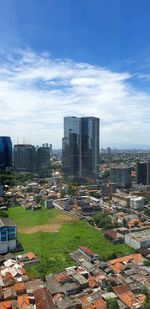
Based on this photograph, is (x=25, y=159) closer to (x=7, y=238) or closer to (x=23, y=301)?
(x=7, y=238)

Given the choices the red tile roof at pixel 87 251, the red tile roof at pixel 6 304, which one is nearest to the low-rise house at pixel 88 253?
the red tile roof at pixel 87 251

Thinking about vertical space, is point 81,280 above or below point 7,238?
below

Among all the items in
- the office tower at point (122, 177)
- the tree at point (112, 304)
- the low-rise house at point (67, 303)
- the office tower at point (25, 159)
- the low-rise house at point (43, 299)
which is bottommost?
the low-rise house at point (67, 303)

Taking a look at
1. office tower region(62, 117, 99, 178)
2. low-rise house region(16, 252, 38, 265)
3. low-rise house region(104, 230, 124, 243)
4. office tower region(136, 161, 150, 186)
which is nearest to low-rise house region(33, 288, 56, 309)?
low-rise house region(16, 252, 38, 265)

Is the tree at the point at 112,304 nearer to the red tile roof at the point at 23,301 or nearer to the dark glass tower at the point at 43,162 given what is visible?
the red tile roof at the point at 23,301

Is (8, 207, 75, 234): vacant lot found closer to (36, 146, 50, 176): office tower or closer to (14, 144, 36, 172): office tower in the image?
(36, 146, 50, 176): office tower

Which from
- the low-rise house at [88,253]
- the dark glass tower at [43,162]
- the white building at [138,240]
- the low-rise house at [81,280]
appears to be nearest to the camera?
the low-rise house at [81,280]

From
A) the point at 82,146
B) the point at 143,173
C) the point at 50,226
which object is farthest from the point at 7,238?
the point at 82,146
